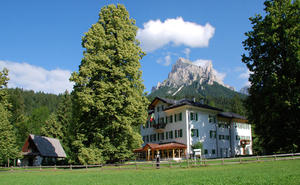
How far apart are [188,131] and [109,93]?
20.5 metres

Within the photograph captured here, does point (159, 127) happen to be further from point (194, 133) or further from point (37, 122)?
point (37, 122)

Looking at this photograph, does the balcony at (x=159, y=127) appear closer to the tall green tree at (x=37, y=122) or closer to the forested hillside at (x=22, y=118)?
the forested hillside at (x=22, y=118)

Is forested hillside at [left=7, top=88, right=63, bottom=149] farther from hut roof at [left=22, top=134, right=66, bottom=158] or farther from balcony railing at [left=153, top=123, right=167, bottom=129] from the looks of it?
balcony railing at [left=153, top=123, right=167, bottom=129]

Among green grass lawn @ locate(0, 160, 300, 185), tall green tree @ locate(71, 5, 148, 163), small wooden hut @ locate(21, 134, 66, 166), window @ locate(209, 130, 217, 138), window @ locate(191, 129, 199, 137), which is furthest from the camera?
small wooden hut @ locate(21, 134, 66, 166)

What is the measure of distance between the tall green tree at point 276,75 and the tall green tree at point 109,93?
12.9 metres

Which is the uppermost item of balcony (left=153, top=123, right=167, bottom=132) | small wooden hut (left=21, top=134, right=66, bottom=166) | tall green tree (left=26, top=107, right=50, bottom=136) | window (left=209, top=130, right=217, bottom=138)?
A: tall green tree (left=26, top=107, right=50, bottom=136)

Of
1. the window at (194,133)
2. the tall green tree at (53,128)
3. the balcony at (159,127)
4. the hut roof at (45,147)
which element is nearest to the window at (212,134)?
the window at (194,133)

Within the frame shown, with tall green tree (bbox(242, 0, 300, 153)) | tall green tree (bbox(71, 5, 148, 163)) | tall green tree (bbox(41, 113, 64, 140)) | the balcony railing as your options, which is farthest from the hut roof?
tall green tree (bbox(242, 0, 300, 153))

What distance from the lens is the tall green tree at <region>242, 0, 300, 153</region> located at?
26500 mm

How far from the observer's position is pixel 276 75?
26.8 metres

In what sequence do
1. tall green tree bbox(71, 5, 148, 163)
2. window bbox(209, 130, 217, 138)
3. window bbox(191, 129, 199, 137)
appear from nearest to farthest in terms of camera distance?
tall green tree bbox(71, 5, 148, 163) → window bbox(191, 129, 199, 137) → window bbox(209, 130, 217, 138)

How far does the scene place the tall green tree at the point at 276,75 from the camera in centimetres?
2650

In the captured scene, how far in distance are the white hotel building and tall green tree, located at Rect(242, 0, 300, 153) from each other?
13.5 m

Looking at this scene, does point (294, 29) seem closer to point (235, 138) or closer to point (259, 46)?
point (259, 46)
